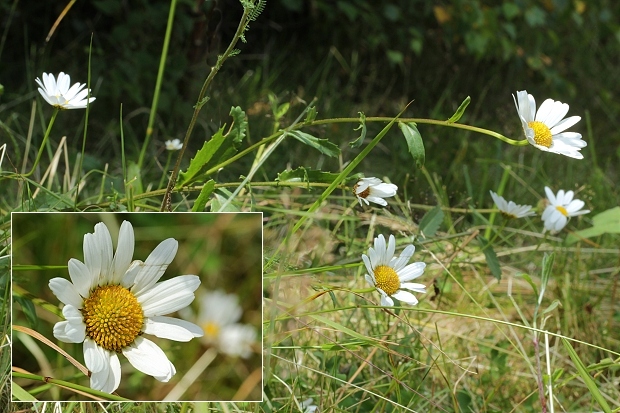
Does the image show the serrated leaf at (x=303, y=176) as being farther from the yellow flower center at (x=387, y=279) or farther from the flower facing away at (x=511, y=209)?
the flower facing away at (x=511, y=209)

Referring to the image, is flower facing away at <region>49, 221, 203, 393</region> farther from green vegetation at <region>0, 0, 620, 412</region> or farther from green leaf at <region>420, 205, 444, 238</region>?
green leaf at <region>420, 205, 444, 238</region>

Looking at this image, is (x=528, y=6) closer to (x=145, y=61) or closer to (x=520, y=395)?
(x=145, y=61)

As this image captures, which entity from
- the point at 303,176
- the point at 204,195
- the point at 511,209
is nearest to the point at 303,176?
the point at 303,176

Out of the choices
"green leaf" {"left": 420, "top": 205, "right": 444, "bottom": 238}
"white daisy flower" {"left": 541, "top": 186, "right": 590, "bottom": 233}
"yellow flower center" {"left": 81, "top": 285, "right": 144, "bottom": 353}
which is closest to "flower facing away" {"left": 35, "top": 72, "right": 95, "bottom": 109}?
"yellow flower center" {"left": 81, "top": 285, "right": 144, "bottom": 353}

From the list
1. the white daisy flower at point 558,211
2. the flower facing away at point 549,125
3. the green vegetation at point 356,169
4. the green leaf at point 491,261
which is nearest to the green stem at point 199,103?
the green vegetation at point 356,169

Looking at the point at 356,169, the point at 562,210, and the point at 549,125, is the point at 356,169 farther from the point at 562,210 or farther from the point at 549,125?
the point at 549,125

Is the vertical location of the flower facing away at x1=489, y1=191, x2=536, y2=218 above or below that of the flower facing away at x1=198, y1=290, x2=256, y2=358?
below

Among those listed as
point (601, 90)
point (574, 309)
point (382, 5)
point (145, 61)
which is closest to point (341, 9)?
point (382, 5)
